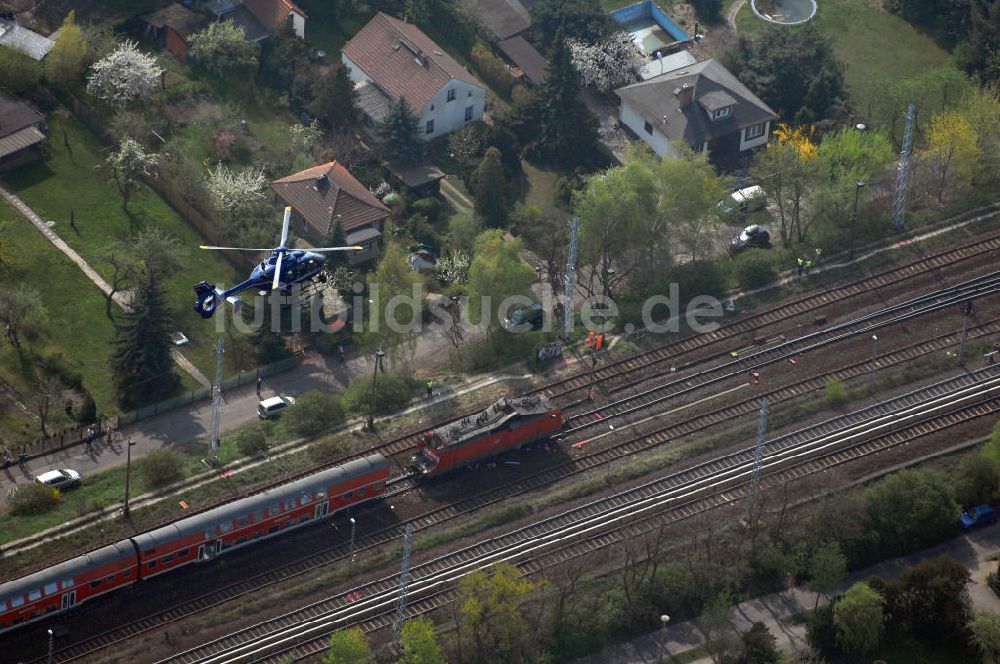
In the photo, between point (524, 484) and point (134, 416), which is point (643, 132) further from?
point (134, 416)

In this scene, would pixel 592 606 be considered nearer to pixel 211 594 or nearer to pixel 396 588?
pixel 396 588

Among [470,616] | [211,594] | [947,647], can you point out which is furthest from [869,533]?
[211,594]

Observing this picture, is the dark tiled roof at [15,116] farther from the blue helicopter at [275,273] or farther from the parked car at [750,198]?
the parked car at [750,198]

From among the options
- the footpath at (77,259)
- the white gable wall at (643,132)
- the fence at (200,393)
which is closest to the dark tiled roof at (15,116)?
the footpath at (77,259)

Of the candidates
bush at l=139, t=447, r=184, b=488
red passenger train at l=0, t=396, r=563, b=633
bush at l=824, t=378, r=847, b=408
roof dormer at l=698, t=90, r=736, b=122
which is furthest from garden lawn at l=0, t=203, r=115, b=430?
roof dormer at l=698, t=90, r=736, b=122

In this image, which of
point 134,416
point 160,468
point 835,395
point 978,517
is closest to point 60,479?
point 160,468

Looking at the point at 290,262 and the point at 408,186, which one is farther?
the point at 408,186

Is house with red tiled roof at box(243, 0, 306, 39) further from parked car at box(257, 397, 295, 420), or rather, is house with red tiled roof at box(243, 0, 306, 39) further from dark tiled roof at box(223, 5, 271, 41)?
parked car at box(257, 397, 295, 420)
